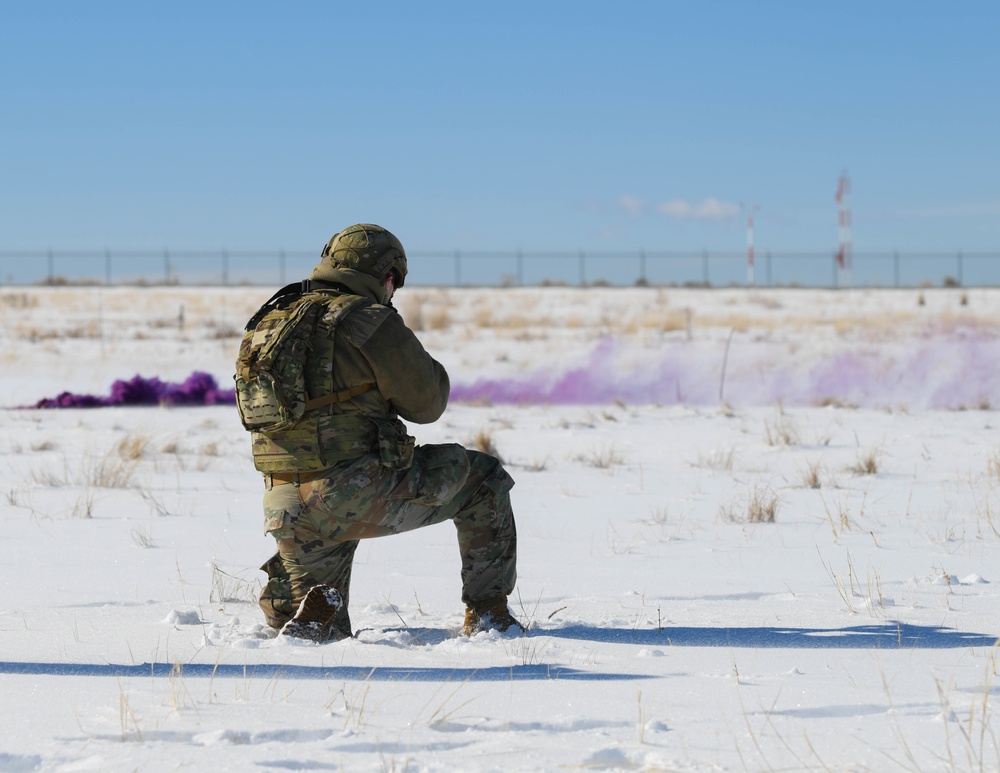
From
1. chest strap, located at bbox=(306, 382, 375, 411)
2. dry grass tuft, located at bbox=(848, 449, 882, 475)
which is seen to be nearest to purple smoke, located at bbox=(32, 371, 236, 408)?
dry grass tuft, located at bbox=(848, 449, 882, 475)

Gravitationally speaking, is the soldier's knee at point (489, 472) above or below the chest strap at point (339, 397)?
below

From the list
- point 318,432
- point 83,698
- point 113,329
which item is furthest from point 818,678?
point 113,329

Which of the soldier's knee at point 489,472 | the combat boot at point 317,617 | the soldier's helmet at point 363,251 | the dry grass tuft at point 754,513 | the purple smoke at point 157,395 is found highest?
the soldier's helmet at point 363,251

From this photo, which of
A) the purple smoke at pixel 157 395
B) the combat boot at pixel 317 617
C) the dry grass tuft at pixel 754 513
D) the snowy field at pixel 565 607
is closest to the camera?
the snowy field at pixel 565 607

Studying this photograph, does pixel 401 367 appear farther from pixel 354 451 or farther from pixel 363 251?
pixel 363 251

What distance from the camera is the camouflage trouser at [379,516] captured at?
437cm

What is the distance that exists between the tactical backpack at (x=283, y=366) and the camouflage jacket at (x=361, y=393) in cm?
3

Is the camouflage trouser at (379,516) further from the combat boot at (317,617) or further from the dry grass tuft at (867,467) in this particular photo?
the dry grass tuft at (867,467)

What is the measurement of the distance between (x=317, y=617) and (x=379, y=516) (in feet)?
1.49

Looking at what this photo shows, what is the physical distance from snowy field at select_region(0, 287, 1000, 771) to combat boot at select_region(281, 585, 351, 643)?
91 millimetres

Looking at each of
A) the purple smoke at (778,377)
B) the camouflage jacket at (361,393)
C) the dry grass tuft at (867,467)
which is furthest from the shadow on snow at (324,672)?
the purple smoke at (778,377)

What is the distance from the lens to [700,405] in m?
16.0

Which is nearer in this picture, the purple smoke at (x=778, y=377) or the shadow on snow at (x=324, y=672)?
the shadow on snow at (x=324, y=672)

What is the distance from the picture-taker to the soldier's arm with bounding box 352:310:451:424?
14.0ft
